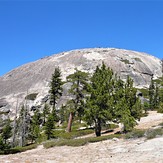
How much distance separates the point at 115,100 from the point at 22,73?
4728 inches

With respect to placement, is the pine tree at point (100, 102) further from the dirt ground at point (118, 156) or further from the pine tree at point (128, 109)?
the dirt ground at point (118, 156)

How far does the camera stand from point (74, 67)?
13950 centimetres

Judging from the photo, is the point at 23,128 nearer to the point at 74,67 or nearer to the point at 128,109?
the point at 128,109

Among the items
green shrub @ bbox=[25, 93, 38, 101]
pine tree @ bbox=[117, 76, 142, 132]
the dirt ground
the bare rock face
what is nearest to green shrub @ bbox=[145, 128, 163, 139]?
the dirt ground

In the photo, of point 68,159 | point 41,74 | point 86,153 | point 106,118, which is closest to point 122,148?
point 86,153

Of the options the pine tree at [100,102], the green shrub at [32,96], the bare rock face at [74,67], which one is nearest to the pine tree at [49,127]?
the pine tree at [100,102]

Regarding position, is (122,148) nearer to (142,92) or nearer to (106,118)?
(106,118)

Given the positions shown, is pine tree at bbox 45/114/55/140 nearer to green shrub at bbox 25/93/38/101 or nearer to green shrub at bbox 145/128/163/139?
green shrub at bbox 145/128/163/139

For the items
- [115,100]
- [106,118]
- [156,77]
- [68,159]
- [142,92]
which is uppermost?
[156,77]

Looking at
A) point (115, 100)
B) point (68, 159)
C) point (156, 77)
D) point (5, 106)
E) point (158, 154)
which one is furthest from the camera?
point (156, 77)

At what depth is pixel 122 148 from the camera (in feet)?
74.2

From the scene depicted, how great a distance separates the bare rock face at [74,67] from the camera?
131 meters

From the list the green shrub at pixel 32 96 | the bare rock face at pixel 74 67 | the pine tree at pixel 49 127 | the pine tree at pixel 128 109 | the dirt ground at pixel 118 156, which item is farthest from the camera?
the bare rock face at pixel 74 67

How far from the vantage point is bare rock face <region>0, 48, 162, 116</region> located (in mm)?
131125
